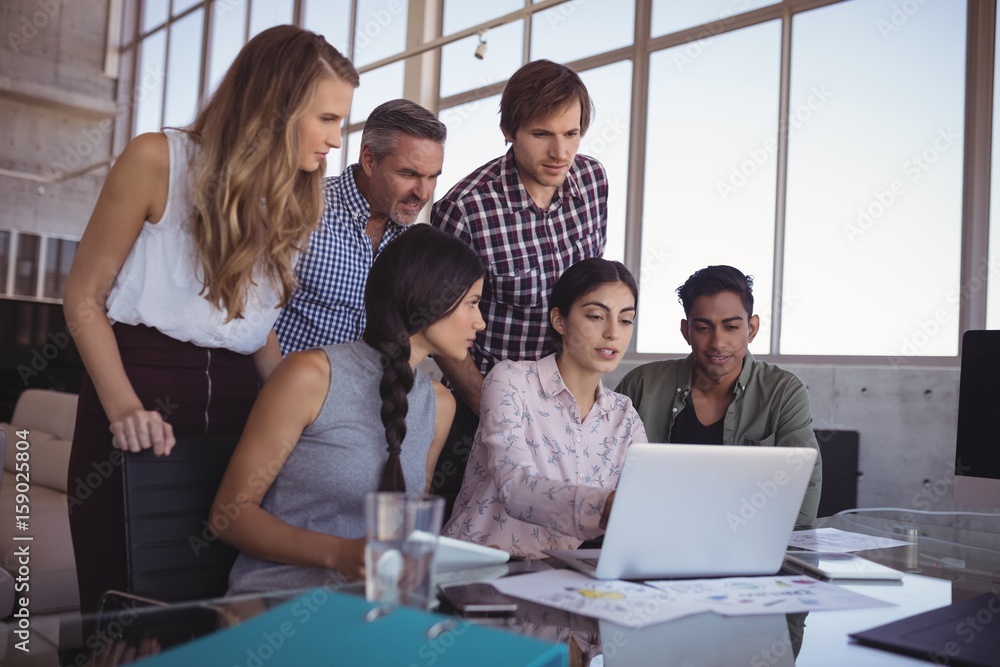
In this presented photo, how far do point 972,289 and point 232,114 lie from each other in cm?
349

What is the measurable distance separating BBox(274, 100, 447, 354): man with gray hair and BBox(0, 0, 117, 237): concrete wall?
29.6 ft

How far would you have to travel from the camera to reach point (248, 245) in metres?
1.54

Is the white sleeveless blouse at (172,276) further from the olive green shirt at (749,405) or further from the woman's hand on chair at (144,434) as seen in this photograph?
the olive green shirt at (749,405)

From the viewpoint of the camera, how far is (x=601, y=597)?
1.13 meters

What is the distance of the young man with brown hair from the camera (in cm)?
222

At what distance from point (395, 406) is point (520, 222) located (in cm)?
93

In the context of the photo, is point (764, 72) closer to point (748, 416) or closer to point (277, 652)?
point (748, 416)

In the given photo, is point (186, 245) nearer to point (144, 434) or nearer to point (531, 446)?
point (144, 434)

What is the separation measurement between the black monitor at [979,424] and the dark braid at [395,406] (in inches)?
42.6

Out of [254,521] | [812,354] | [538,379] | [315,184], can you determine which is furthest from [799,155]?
[254,521]

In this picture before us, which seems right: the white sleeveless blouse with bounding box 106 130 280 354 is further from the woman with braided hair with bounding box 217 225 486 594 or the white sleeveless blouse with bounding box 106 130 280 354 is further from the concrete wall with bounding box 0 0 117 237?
the concrete wall with bounding box 0 0 117 237

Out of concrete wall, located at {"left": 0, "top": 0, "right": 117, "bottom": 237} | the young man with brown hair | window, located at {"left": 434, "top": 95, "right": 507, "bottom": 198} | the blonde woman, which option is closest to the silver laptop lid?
the blonde woman

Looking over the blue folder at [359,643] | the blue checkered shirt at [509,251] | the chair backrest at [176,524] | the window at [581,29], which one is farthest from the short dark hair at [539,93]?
the window at [581,29]

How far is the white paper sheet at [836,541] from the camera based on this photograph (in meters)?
1.65
